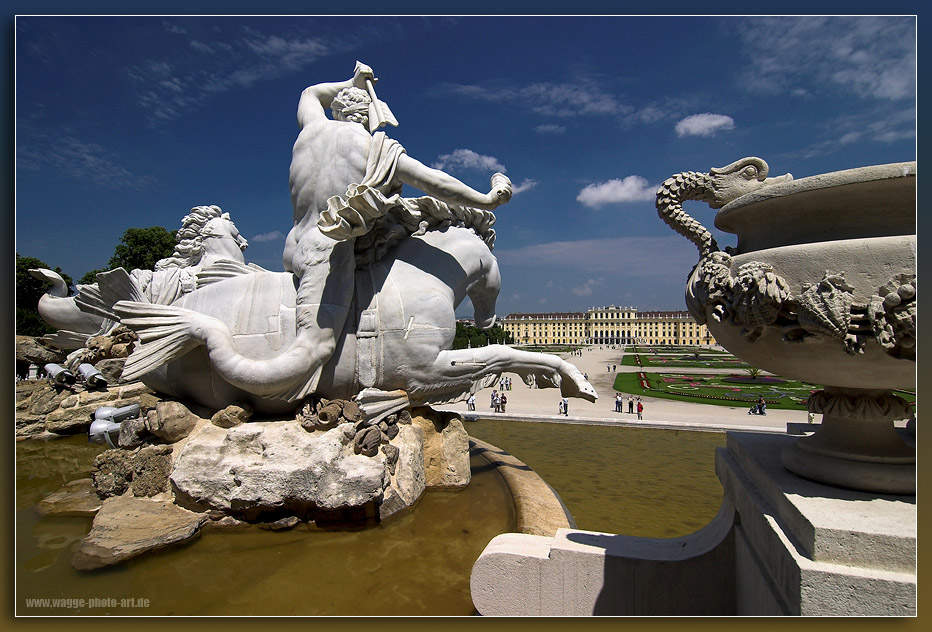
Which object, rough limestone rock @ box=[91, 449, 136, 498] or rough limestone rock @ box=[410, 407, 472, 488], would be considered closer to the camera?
rough limestone rock @ box=[91, 449, 136, 498]

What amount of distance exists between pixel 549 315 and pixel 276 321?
10496cm

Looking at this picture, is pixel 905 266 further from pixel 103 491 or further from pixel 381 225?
pixel 103 491

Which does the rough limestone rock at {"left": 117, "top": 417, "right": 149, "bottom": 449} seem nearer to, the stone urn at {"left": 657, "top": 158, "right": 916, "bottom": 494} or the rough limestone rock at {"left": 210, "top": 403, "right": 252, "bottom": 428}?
the rough limestone rock at {"left": 210, "top": 403, "right": 252, "bottom": 428}

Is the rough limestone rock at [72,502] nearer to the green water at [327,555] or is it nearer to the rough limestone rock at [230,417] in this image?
the green water at [327,555]

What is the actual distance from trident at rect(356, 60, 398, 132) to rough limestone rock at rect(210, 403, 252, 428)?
3500 millimetres

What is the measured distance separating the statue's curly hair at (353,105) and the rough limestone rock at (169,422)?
3.74m

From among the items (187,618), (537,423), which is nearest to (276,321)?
(187,618)

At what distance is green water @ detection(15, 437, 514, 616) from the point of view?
137 inches

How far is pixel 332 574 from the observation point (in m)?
3.82

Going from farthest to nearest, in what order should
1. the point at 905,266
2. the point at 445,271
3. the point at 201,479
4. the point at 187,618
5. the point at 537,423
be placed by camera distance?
the point at 537,423 < the point at 445,271 < the point at 201,479 < the point at 187,618 < the point at 905,266

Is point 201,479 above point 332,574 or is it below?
above

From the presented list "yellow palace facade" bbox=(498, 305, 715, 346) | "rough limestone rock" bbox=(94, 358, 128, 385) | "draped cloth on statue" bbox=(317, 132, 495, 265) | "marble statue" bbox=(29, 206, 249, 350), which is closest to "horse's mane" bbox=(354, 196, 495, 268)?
"draped cloth on statue" bbox=(317, 132, 495, 265)

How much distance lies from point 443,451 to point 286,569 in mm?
2157

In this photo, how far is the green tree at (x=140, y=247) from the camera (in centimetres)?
A: 2120
